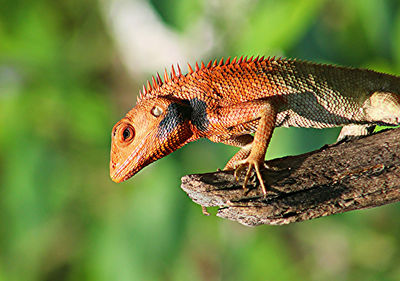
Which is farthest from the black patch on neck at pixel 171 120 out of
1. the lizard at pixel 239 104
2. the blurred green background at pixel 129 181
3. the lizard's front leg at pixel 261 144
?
the blurred green background at pixel 129 181

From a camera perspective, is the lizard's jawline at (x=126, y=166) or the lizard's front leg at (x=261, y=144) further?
the lizard's jawline at (x=126, y=166)

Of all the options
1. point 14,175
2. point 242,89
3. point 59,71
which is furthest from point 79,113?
point 242,89

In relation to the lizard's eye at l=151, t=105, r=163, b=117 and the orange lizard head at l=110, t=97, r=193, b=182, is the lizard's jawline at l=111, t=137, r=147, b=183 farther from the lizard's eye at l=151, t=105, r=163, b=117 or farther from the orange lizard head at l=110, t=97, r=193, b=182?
the lizard's eye at l=151, t=105, r=163, b=117

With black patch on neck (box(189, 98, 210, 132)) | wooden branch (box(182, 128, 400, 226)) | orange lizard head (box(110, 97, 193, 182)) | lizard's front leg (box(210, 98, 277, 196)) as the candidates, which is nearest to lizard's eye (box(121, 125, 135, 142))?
orange lizard head (box(110, 97, 193, 182))

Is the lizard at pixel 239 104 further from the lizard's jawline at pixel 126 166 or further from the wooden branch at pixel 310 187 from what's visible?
the wooden branch at pixel 310 187

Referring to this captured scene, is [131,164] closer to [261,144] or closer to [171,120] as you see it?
[171,120]

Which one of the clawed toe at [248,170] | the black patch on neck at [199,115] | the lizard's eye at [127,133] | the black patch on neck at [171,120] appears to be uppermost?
the black patch on neck at [199,115]

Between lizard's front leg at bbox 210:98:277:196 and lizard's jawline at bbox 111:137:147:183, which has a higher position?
lizard's front leg at bbox 210:98:277:196

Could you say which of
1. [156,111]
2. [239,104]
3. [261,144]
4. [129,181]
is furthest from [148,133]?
[129,181]
